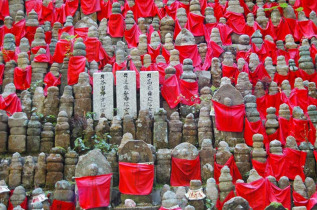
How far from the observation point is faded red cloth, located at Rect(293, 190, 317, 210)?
41.8ft

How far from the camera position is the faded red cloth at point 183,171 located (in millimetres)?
13641

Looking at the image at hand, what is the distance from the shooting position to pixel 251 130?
47.7 ft

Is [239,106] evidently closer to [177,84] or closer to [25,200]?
[177,84]

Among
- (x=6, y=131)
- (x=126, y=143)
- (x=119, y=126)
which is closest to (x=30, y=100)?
(x=6, y=131)

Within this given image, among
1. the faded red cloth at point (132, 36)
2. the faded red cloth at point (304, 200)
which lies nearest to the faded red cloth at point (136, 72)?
the faded red cloth at point (132, 36)

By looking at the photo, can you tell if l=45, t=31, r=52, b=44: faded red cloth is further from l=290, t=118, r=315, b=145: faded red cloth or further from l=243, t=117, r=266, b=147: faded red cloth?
l=290, t=118, r=315, b=145: faded red cloth

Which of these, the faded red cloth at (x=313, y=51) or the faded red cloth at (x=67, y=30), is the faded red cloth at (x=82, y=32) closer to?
the faded red cloth at (x=67, y=30)

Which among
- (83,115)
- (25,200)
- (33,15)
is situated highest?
(33,15)

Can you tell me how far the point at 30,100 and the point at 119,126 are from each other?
106 inches

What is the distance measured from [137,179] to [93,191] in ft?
3.26

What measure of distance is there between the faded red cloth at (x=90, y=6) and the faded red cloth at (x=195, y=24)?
9.78 feet

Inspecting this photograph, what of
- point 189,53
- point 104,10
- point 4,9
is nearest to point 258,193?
point 189,53

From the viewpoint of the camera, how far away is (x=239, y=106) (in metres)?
14.7

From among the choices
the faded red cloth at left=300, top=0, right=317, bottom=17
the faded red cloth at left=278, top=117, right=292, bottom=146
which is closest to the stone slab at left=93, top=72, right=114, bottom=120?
the faded red cloth at left=278, top=117, right=292, bottom=146
